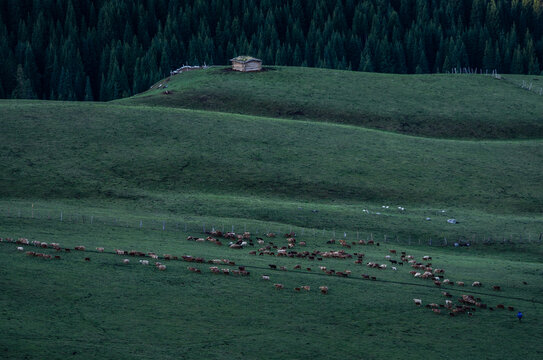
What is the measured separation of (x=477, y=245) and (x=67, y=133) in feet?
164

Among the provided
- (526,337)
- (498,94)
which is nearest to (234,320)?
(526,337)

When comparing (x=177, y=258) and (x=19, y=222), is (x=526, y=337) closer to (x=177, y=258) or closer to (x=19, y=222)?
(x=177, y=258)

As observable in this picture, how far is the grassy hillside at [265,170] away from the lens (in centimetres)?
7012

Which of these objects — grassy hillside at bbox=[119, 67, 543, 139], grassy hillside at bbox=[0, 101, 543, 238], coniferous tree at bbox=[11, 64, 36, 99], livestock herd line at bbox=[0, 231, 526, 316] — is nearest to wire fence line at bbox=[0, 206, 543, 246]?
grassy hillside at bbox=[0, 101, 543, 238]

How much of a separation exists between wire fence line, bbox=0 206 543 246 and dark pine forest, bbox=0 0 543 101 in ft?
311

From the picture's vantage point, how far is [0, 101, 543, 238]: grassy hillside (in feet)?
230

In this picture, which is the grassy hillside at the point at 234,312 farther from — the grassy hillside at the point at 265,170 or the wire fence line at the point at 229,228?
the grassy hillside at the point at 265,170

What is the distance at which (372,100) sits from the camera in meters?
124

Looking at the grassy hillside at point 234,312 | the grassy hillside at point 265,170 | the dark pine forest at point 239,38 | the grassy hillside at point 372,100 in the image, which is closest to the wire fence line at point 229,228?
the grassy hillside at point 265,170

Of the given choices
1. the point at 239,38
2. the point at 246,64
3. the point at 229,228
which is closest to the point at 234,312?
the point at 229,228

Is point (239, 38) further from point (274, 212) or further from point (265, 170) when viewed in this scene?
point (274, 212)

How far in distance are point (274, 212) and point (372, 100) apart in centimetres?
5974

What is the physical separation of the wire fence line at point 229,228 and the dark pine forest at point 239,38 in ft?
311

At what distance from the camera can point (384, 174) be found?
85.3 metres
